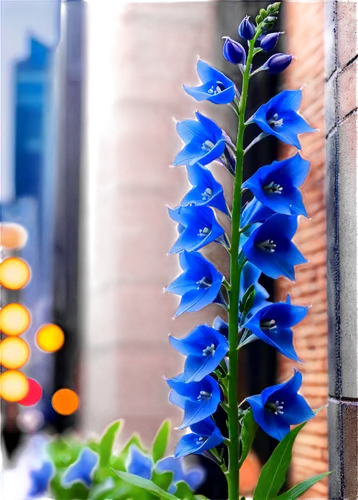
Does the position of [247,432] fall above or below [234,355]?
below

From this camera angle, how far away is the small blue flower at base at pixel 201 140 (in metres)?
0.95

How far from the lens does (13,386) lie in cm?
156

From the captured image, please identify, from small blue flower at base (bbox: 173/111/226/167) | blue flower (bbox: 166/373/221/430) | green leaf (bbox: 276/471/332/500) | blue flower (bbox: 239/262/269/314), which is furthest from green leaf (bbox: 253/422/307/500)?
small blue flower at base (bbox: 173/111/226/167)

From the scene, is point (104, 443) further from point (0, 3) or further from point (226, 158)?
point (0, 3)

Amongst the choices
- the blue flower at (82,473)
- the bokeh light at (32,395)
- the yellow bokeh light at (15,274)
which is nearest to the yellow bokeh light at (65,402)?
the bokeh light at (32,395)

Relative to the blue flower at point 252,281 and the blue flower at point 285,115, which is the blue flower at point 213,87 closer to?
the blue flower at point 285,115

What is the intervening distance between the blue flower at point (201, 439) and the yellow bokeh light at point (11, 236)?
0.80 m

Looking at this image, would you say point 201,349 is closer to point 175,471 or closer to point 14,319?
point 175,471

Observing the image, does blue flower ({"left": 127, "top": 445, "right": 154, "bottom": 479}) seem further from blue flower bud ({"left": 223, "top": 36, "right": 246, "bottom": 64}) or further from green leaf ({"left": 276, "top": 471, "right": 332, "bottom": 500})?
blue flower bud ({"left": 223, "top": 36, "right": 246, "bottom": 64})

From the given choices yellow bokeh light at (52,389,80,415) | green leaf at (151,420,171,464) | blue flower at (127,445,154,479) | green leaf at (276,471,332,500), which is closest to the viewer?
green leaf at (276,471,332,500)

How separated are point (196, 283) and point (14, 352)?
771 millimetres

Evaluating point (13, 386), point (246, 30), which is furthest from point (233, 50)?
point (13, 386)

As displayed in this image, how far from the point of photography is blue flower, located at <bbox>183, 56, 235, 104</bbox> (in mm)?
975

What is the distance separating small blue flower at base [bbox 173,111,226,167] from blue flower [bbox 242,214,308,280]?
13 centimetres
